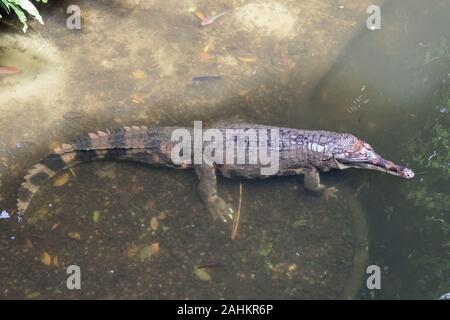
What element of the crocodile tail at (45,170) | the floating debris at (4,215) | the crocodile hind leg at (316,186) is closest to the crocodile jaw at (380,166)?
the crocodile hind leg at (316,186)

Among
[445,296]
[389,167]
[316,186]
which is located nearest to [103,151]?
[316,186]

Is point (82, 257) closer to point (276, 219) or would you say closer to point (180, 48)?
point (276, 219)

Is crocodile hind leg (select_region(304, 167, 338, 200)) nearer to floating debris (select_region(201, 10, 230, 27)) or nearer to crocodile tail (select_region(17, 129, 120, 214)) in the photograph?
crocodile tail (select_region(17, 129, 120, 214))

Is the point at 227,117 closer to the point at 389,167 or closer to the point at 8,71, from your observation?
the point at 389,167

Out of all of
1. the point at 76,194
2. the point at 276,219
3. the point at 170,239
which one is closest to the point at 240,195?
the point at 276,219
